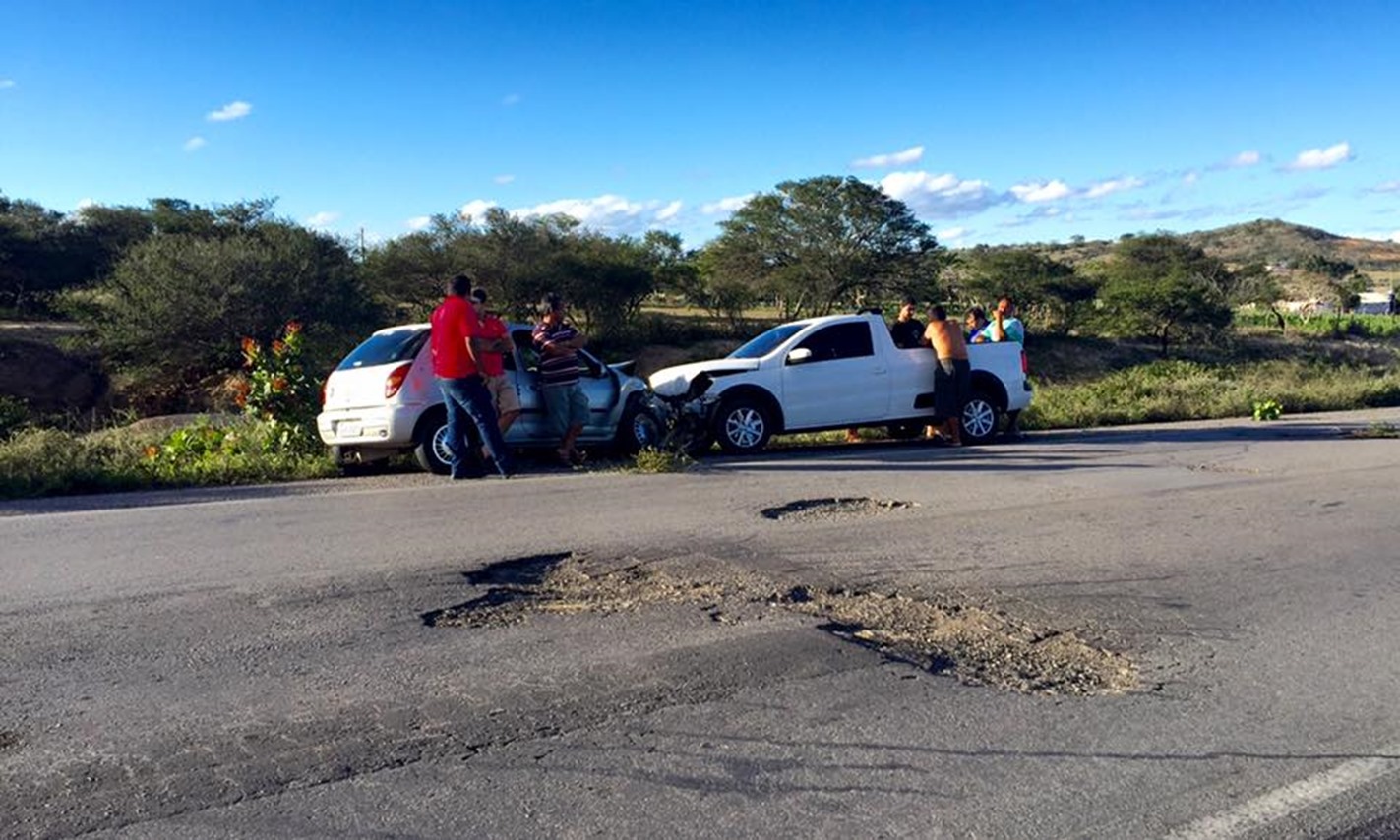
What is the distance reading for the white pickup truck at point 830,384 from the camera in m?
13.2

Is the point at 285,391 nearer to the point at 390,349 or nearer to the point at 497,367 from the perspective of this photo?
the point at 390,349

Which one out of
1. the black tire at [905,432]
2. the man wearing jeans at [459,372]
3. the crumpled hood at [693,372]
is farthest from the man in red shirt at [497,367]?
the black tire at [905,432]

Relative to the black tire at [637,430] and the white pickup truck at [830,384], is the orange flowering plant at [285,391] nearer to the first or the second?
the black tire at [637,430]

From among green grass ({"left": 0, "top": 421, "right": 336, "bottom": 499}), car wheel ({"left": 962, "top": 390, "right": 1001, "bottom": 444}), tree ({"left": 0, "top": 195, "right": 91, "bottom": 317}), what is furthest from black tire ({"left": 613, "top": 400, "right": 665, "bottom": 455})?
tree ({"left": 0, "top": 195, "right": 91, "bottom": 317})

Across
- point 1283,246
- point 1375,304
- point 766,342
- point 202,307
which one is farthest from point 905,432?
point 1283,246

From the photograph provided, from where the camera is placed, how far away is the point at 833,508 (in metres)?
9.05

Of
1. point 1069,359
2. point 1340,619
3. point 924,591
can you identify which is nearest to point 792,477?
point 924,591

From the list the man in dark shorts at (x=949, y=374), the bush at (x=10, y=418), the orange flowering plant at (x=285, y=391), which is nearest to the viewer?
the orange flowering plant at (x=285, y=391)

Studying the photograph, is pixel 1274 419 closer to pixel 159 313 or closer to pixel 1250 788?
pixel 1250 788

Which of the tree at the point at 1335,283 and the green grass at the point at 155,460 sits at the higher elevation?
the tree at the point at 1335,283

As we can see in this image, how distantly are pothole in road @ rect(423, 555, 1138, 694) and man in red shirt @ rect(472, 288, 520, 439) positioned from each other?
150 inches

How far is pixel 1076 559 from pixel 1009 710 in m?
2.86

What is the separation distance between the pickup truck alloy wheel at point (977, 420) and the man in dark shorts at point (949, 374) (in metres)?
0.36

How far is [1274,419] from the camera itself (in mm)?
18219
